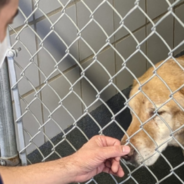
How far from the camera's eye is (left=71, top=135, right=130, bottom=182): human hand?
1.15 metres

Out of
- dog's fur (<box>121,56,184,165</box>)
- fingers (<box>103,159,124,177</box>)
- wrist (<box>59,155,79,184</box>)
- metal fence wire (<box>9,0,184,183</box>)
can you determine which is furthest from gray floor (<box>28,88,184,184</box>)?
wrist (<box>59,155,79,184</box>)

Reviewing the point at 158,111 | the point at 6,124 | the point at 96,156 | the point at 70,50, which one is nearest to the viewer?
the point at 96,156

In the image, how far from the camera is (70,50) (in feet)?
6.91

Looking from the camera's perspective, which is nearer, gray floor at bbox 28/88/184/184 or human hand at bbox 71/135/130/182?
human hand at bbox 71/135/130/182

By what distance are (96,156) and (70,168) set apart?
0.10 meters

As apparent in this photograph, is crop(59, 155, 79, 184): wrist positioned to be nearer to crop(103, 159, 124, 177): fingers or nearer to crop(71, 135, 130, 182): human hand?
crop(71, 135, 130, 182): human hand

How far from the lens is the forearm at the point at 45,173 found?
1.17 m

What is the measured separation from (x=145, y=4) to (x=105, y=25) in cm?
44

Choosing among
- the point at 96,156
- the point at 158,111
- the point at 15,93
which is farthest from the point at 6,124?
the point at 158,111

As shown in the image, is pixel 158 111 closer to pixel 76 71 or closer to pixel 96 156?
pixel 96 156

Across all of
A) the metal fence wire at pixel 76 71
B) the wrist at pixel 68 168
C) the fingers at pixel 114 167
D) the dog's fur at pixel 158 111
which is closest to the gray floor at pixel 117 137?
the metal fence wire at pixel 76 71

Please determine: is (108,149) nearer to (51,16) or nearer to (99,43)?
(51,16)

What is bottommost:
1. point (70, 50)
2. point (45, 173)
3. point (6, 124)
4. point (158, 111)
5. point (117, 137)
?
point (117, 137)

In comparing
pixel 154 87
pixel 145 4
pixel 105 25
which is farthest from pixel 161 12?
pixel 154 87
